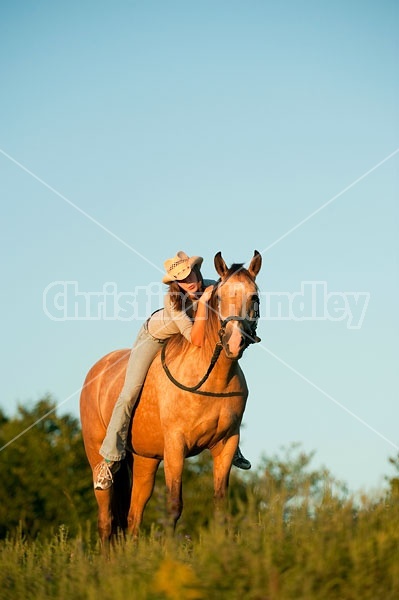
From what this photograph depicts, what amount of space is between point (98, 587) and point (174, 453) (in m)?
3.06

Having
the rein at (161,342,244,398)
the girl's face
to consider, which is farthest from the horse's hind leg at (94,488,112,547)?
the girl's face

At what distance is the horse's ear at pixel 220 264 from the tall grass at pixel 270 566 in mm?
A: 2755

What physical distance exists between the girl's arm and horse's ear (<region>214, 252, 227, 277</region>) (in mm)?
210

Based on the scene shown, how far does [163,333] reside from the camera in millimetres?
10023

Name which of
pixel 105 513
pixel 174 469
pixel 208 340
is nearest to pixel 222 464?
pixel 174 469

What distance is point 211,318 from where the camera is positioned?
9.09m

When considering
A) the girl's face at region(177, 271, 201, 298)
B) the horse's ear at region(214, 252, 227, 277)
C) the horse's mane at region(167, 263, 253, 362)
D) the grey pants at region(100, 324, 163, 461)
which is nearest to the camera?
the horse's mane at region(167, 263, 253, 362)

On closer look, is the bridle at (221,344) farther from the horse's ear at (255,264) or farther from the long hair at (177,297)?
the long hair at (177,297)

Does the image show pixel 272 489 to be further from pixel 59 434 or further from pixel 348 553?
pixel 59 434

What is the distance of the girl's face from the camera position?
962 cm

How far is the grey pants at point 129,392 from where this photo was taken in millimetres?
10148

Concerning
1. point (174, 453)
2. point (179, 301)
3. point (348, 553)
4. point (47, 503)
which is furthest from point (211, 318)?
point (47, 503)

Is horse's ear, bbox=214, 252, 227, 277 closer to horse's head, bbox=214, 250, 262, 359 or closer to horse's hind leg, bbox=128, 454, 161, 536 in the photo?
horse's head, bbox=214, 250, 262, 359

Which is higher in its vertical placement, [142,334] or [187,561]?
[142,334]
